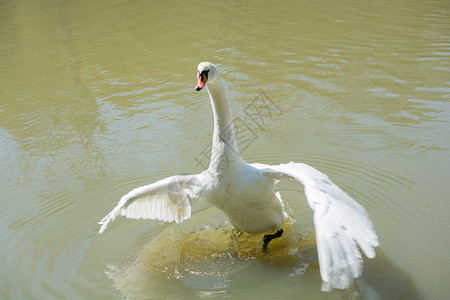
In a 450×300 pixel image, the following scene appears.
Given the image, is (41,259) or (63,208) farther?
(63,208)

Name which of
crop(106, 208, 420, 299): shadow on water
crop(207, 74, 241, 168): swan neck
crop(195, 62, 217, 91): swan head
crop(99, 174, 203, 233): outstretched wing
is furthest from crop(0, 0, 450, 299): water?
crop(195, 62, 217, 91): swan head

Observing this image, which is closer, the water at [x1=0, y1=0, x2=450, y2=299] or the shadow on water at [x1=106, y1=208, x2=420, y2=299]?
the shadow on water at [x1=106, y1=208, x2=420, y2=299]

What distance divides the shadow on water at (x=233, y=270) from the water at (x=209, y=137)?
0.02m

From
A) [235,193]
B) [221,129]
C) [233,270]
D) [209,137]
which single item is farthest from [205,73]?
[209,137]

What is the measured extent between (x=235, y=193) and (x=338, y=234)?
63.5 inches

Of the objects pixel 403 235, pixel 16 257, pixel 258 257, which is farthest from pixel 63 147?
pixel 403 235

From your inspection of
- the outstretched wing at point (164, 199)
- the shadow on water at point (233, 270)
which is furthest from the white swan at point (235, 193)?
the shadow on water at point (233, 270)

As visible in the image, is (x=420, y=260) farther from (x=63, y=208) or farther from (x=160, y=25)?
(x=160, y=25)

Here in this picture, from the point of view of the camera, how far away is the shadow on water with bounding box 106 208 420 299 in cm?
438

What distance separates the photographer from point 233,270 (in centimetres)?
488

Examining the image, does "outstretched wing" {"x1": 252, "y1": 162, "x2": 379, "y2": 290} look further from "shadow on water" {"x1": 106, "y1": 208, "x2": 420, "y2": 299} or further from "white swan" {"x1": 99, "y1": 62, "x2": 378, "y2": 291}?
"shadow on water" {"x1": 106, "y1": 208, "x2": 420, "y2": 299}

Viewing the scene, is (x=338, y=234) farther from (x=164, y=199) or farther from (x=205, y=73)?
(x=164, y=199)

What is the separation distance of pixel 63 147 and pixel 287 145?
12.2 feet

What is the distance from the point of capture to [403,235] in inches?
192
